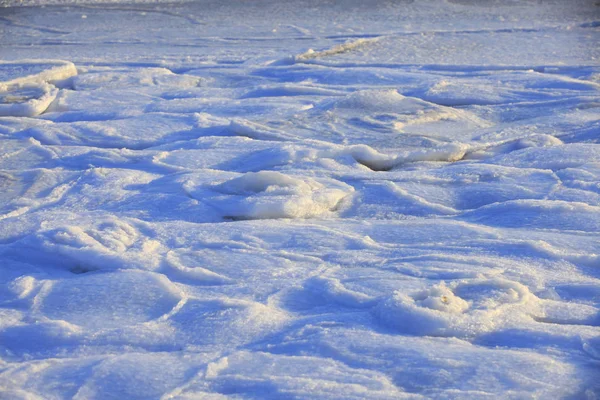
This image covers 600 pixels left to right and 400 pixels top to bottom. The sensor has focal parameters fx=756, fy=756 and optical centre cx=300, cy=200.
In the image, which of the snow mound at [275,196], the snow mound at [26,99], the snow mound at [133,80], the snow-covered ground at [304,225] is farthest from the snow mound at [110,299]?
the snow mound at [133,80]

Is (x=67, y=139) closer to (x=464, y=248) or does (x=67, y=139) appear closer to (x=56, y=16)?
(x=464, y=248)

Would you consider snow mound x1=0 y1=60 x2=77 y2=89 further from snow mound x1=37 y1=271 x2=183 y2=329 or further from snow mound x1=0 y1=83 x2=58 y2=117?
snow mound x1=37 y1=271 x2=183 y2=329

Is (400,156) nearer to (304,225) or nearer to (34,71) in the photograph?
(304,225)

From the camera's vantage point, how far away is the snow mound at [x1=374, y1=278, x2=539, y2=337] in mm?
2342

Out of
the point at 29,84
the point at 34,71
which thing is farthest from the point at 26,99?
the point at 34,71

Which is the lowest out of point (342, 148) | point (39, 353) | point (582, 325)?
point (39, 353)

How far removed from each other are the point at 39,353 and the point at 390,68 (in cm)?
394

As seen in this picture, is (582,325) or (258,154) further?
(258,154)

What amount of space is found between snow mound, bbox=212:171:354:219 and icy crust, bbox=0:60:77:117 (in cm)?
209

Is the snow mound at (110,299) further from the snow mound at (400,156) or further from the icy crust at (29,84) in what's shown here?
the icy crust at (29,84)

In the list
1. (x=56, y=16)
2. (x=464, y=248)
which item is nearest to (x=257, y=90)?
(x=464, y=248)

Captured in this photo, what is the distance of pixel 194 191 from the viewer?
138 inches

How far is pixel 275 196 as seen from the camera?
330cm

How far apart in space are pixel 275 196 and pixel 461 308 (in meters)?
1.13
